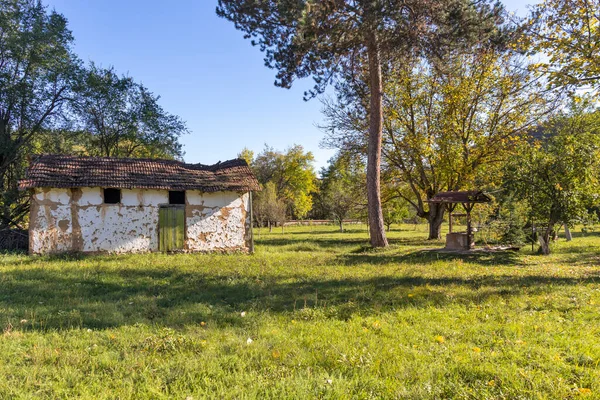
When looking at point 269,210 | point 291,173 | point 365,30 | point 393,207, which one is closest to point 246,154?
point 291,173

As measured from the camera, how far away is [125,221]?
44.5 feet

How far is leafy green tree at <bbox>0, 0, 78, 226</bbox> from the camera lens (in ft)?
56.0

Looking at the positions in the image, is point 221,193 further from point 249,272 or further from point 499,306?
point 499,306

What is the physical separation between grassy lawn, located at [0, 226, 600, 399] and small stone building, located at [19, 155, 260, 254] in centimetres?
430

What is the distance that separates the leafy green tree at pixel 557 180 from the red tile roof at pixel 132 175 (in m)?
10.4

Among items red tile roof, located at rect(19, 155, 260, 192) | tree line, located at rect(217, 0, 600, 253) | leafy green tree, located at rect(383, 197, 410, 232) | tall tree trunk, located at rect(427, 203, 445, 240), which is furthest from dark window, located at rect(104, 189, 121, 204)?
tall tree trunk, located at rect(427, 203, 445, 240)

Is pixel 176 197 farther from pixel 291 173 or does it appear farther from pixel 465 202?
pixel 291 173

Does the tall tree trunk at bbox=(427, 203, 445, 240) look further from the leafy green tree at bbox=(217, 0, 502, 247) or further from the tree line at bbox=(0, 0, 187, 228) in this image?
the tree line at bbox=(0, 0, 187, 228)

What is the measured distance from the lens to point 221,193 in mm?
14758

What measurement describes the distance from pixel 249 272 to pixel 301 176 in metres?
38.3

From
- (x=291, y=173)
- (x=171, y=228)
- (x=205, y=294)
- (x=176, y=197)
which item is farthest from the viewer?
(x=291, y=173)

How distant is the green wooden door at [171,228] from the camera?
1391 cm

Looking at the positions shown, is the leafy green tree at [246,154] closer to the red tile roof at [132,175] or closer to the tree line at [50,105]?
the tree line at [50,105]

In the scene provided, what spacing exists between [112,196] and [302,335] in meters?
12.0
